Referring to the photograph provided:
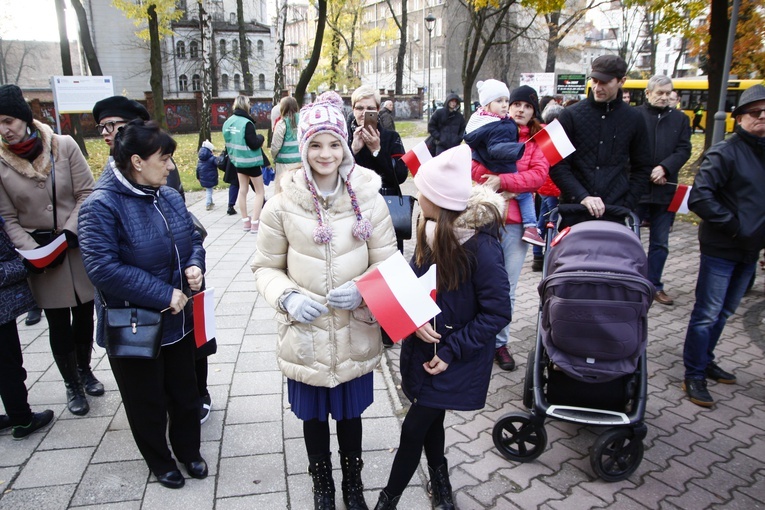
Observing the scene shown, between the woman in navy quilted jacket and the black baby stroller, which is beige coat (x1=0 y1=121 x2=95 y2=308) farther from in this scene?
the black baby stroller

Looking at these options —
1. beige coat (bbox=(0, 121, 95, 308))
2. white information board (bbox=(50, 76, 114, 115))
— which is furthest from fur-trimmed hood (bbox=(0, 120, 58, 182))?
white information board (bbox=(50, 76, 114, 115))

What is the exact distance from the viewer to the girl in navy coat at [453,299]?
2.39 meters

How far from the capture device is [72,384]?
3.66 meters

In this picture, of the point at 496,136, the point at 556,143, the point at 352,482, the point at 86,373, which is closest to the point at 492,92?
the point at 496,136

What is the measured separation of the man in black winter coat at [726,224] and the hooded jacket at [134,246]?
133 inches

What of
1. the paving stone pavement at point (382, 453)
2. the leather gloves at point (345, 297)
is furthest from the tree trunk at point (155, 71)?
the leather gloves at point (345, 297)

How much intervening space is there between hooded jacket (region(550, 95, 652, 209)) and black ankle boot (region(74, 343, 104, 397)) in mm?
3669

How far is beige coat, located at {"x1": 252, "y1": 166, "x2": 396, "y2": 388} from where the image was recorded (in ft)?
8.04

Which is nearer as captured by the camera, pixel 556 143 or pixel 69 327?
pixel 69 327

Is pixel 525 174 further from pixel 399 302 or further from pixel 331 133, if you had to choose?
pixel 399 302

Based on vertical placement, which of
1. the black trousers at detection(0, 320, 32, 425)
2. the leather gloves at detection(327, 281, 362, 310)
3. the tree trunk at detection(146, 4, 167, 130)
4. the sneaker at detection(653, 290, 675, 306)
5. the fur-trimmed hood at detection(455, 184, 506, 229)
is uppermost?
the tree trunk at detection(146, 4, 167, 130)

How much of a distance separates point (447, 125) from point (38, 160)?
9015 mm

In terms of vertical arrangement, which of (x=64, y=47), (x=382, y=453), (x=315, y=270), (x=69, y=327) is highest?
(x=64, y=47)

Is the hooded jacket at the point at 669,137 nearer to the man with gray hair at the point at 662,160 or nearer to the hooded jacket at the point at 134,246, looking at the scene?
the man with gray hair at the point at 662,160
